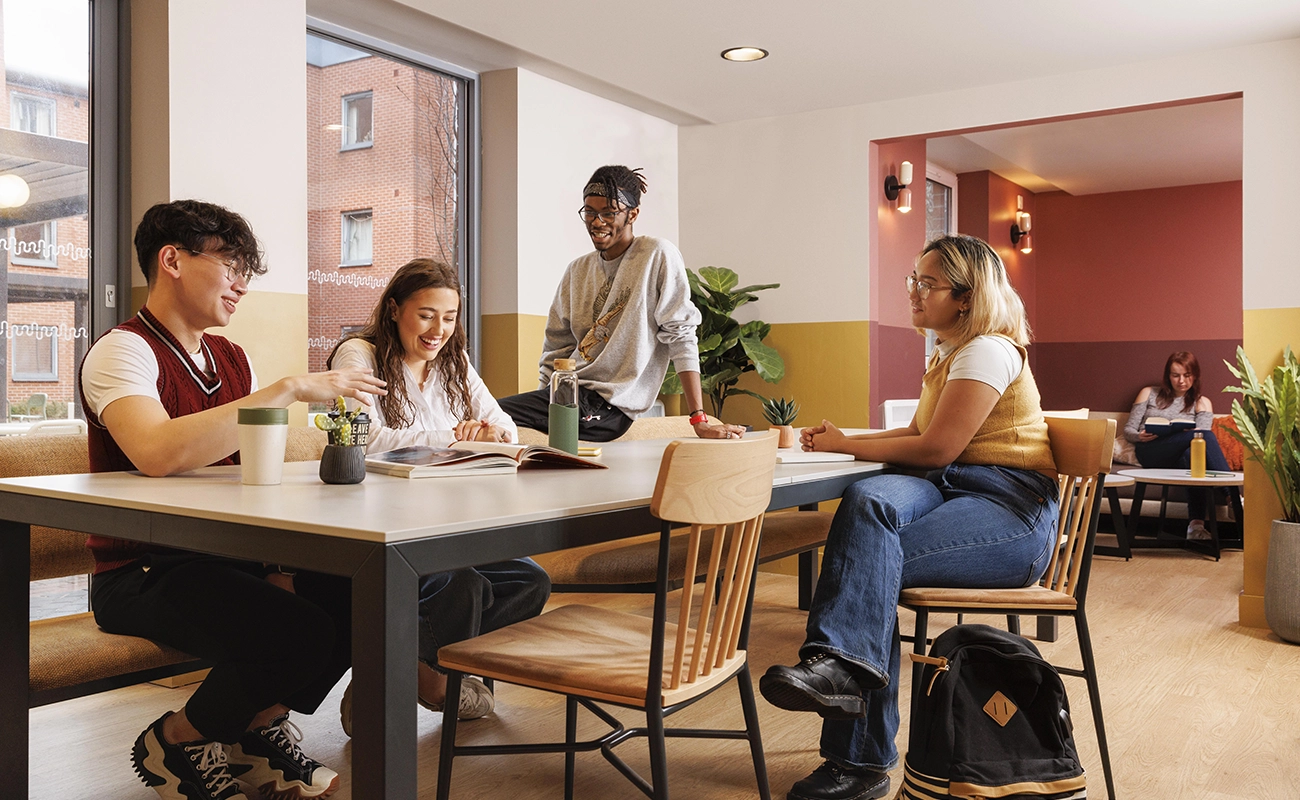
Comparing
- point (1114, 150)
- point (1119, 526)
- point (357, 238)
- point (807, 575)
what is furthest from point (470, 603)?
point (1114, 150)

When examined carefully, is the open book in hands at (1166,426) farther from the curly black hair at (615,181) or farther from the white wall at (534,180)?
the curly black hair at (615,181)

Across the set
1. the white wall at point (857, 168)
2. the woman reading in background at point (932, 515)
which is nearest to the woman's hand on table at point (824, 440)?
the woman reading in background at point (932, 515)

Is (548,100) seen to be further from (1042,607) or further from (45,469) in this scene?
(1042,607)

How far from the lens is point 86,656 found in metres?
1.73

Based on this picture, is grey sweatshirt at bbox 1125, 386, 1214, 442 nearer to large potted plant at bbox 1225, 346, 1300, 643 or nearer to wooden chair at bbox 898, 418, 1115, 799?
large potted plant at bbox 1225, 346, 1300, 643

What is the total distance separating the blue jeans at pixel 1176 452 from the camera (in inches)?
238

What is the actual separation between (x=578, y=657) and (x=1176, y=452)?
5.80 metres

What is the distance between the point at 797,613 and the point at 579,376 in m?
1.49

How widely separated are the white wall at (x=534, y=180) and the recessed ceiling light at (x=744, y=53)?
2.94ft

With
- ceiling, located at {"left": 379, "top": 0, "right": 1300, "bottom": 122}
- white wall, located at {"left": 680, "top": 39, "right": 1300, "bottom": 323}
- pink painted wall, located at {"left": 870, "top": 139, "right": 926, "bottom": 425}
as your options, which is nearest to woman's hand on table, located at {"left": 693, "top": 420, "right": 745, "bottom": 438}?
ceiling, located at {"left": 379, "top": 0, "right": 1300, "bottom": 122}

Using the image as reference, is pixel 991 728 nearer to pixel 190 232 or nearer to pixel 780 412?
pixel 780 412

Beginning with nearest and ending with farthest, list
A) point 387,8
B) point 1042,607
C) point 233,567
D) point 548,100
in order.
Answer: point 233,567 → point 1042,607 → point 387,8 → point 548,100

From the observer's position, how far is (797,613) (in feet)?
13.3

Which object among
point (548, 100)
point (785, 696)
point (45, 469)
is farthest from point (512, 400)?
point (548, 100)
